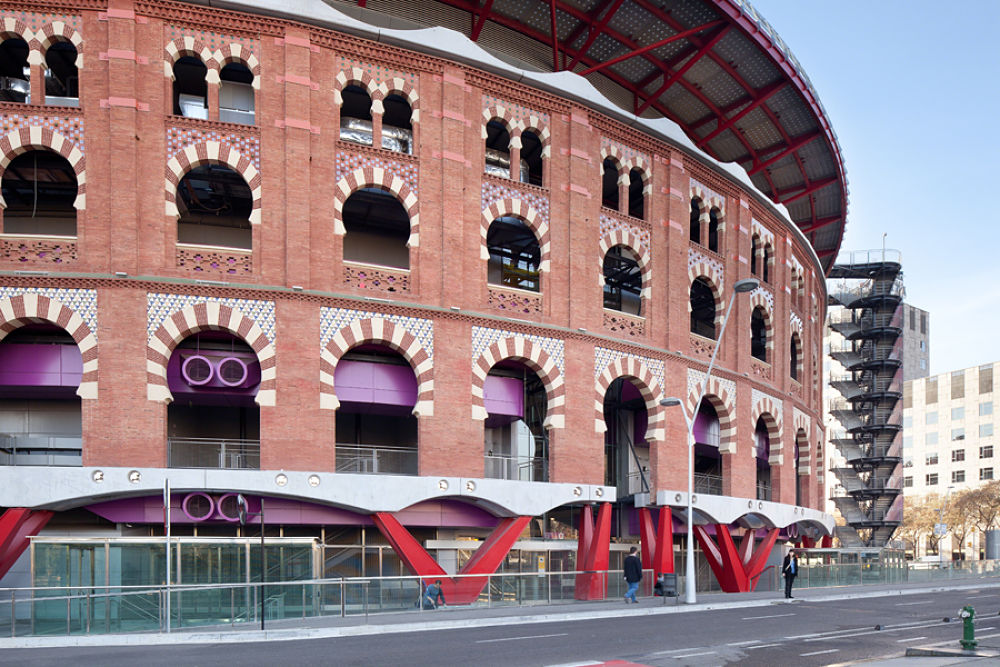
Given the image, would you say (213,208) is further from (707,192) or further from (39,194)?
(707,192)

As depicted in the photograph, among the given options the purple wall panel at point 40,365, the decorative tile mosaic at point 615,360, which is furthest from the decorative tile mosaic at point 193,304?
the decorative tile mosaic at point 615,360

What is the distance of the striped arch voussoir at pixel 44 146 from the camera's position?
87.0 ft

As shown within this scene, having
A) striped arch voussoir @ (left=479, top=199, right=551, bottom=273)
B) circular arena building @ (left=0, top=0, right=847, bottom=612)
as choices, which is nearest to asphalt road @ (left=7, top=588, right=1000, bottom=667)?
circular arena building @ (left=0, top=0, right=847, bottom=612)

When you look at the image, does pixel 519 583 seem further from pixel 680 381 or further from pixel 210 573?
pixel 680 381

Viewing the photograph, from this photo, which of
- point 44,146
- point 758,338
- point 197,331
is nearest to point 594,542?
point 197,331

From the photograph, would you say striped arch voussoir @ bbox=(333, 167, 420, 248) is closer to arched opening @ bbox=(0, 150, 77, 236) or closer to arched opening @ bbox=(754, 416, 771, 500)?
arched opening @ bbox=(0, 150, 77, 236)

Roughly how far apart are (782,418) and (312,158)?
2601cm

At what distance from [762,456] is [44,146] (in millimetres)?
33139

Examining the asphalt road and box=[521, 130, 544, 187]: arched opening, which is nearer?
the asphalt road

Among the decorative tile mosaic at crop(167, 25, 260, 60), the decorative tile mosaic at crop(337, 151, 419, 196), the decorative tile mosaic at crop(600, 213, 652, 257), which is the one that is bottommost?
the decorative tile mosaic at crop(600, 213, 652, 257)

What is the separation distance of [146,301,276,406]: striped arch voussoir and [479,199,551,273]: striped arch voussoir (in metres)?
8.06

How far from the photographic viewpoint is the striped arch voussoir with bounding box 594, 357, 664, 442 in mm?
33438

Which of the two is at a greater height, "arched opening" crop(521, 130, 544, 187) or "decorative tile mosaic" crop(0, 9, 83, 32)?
"decorative tile mosaic" crop(0, 9, 83, 32)

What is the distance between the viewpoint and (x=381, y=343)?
2934cm
